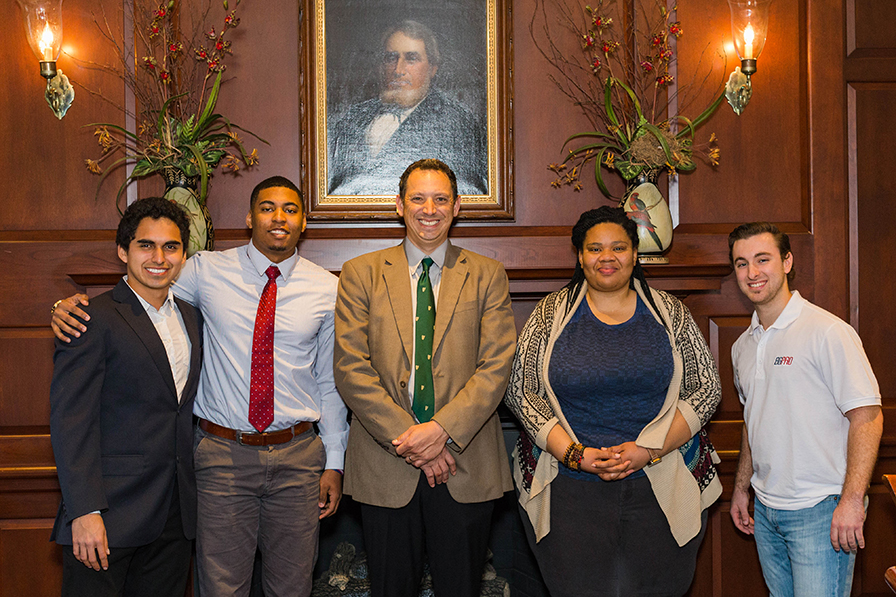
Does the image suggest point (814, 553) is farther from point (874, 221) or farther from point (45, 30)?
point (45, 30)

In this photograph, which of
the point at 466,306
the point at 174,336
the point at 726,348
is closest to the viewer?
the point at 174,336

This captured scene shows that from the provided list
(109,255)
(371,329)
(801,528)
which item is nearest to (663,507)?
(801,528)

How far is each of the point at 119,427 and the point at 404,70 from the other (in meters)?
1.89

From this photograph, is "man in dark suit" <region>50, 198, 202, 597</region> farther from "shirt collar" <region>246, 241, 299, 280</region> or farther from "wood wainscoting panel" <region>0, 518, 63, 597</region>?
"wood wainscoting panel" <region>0, 518, 63, 597</region>

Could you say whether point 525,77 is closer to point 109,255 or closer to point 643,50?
point 643,50

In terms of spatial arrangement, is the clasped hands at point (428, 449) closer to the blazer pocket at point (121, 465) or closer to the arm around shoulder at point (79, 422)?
the blazer pocket at point (121, 465)

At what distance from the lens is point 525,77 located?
9.82ft

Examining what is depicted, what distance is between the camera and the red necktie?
2.17m

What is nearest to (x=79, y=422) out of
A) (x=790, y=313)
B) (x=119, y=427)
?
(x=119, y=427)

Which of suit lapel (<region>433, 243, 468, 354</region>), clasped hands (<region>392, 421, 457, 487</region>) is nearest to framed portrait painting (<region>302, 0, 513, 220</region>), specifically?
suit lapel (<region>433, 243, 468, 354</region>)

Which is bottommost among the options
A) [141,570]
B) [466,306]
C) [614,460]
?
[141,570]

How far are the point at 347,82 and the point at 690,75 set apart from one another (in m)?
1.54

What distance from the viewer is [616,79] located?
2.80 m

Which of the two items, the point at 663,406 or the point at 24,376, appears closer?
the point at 663,406
